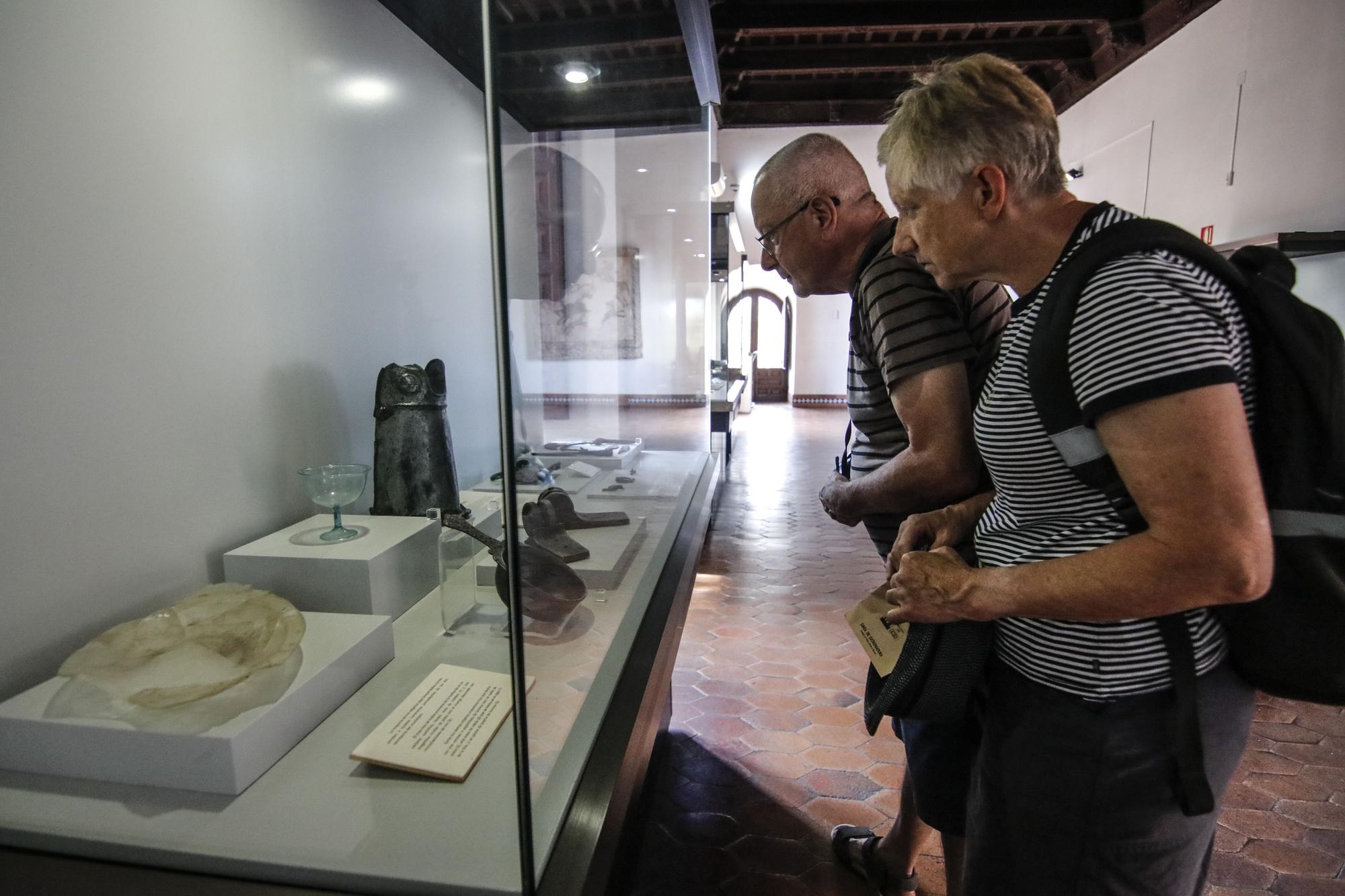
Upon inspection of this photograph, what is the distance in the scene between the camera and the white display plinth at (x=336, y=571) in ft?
4.55

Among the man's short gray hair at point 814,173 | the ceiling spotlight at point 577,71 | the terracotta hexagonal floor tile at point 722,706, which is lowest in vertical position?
the terracotta hexagonal floor tile at point 722,706

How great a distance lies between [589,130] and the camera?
5.80ft

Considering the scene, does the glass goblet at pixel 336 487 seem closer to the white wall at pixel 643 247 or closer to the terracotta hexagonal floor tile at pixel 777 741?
the white wall at pixel 643 247

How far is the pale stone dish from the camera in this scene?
0.91 meters

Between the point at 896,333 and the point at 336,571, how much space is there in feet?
3.75

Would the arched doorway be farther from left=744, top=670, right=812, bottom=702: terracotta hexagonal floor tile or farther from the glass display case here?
the glass display case

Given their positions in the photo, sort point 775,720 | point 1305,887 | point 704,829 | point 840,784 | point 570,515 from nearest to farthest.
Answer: point 570,515 < point 1305,887 < point 704,829 < point 840,784 < point 775,720

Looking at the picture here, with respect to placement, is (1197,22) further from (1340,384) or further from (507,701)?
(507,701)

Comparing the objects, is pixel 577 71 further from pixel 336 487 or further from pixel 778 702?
pixel 778 702

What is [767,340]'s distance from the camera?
1711 cm

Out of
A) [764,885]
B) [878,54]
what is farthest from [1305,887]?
[878,54]

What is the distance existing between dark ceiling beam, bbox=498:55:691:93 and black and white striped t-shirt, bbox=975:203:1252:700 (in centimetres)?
69

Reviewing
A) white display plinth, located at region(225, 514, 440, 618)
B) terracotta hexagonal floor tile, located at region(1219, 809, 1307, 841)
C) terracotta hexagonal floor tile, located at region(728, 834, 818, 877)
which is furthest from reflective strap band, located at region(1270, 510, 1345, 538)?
terracotta hexagonal floor tile, located at region(1219, 809, 1307, 841)

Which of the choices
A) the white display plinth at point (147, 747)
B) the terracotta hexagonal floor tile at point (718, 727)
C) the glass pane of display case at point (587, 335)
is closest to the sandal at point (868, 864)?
the terracotta hexagonal floor tile at point (718, 727)
